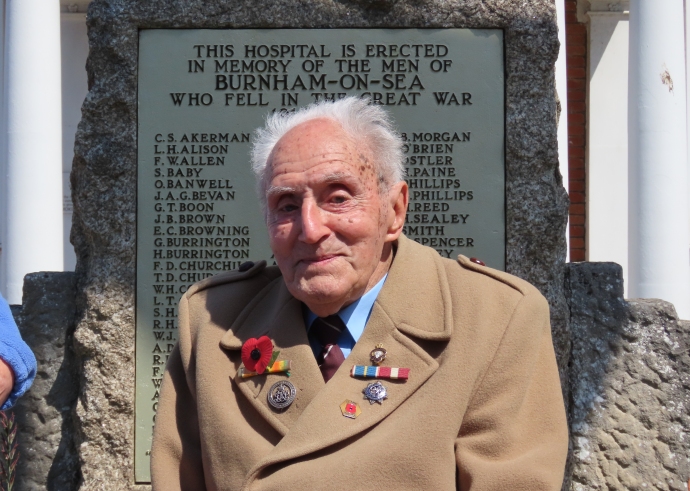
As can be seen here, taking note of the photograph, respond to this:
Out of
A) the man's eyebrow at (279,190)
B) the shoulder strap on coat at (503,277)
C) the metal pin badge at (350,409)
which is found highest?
the man's eyebrow at (279,190)

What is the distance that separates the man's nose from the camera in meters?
2.35

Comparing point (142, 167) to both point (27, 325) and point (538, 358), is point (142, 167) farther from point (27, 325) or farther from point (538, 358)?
point (538, 358)

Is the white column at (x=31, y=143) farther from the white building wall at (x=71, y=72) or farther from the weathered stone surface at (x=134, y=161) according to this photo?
the weathered stone surface at (x=134, y=161)

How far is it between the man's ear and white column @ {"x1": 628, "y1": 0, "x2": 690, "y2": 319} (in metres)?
6.56

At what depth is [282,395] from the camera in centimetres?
236

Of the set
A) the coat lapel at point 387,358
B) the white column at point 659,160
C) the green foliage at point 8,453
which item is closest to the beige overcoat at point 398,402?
the coat lapel at point 387,358

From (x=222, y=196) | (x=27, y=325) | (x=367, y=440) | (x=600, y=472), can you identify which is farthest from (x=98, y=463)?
(x=600, y=472)

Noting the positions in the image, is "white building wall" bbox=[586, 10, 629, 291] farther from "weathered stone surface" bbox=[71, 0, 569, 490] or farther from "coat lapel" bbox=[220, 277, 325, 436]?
"coat lapel" bbox=[220, 277, 325, 436]

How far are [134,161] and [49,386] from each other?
104 centimetres

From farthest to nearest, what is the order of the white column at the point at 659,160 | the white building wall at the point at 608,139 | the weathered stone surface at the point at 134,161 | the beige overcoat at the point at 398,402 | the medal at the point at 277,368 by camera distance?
the white building wall at the point at 608,139
the white column at the point at 659,160
the weathered stone surface at the point at 134,161
the medal at the point at 277,368
the beige overcoat at the point at 398,402

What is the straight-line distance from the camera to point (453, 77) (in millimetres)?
3688

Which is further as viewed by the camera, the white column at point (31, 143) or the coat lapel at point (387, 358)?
the white column at point (31, 143)

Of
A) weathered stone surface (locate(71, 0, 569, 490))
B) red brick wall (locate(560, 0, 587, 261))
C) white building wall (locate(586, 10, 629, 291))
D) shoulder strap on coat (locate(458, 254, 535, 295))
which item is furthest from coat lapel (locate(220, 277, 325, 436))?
red brick wall (locate(560, 0, 587, 261))

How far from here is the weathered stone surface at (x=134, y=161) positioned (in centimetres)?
359
